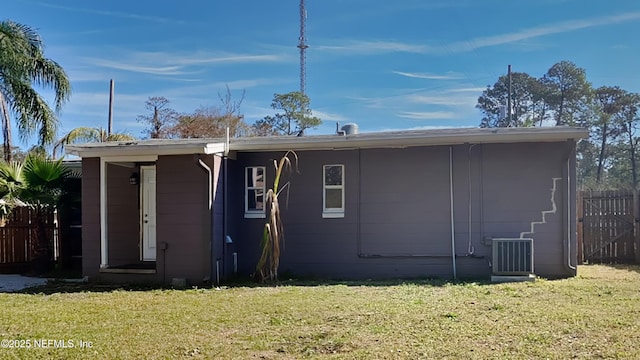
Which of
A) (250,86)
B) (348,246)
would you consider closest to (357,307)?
(348,246)

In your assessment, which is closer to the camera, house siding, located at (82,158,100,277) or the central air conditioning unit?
the central air conditioning unit

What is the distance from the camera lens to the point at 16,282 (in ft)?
33.2

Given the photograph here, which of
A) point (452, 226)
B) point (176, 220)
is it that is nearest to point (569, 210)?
point (452, 226)

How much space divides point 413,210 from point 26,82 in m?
10.9

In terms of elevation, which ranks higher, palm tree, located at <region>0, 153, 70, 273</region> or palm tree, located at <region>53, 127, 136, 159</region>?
palm tree, located at <region>53, 127, 136, 159</region>

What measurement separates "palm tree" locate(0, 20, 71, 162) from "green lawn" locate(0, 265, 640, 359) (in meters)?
7.22

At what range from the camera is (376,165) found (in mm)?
10344

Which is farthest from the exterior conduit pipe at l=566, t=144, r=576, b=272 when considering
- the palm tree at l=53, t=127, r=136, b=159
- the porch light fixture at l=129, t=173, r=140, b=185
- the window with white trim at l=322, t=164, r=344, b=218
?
the palm tree at l=53, t=127, r=136, b=159

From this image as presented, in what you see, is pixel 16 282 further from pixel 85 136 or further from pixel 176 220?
pixel 85 136

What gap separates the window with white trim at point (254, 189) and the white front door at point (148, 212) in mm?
1926

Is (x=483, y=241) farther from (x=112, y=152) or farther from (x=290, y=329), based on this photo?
(x=112, y=152)

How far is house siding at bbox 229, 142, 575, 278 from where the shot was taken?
980 centimetres

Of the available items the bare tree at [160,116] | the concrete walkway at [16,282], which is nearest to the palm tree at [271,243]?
the concrete walkway at [16,282]

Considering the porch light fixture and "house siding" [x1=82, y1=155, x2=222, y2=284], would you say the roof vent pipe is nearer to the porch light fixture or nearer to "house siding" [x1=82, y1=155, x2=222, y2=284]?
"house siding" [x1=82, y1=155, x2=222, y2=284]
